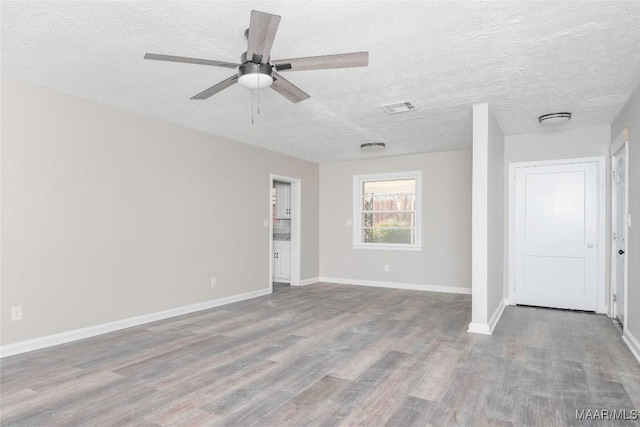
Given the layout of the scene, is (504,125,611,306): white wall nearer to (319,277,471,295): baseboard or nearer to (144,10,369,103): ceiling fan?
(319,277,471,295): baseboard

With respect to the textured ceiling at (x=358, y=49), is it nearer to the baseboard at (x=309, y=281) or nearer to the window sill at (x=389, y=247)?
the window sill at (x=389, y=247)

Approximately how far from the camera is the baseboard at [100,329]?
3.36m

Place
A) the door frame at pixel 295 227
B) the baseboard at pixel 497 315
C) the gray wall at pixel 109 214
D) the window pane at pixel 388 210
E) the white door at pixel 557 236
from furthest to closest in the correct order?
the door frame at pixel 295 227 < the window pane at pixel 388 210 < the white door at pixel 557 236 < the baseboard at pixel 497 315 < the gray wall at pixel 109 214

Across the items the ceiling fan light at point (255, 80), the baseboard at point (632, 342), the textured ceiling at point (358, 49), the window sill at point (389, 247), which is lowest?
the baseboard at point (632, 342)

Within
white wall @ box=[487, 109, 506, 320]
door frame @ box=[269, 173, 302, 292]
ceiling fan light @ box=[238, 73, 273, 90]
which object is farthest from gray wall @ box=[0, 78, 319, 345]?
white wall @ box=[487, 109, 506, 320]

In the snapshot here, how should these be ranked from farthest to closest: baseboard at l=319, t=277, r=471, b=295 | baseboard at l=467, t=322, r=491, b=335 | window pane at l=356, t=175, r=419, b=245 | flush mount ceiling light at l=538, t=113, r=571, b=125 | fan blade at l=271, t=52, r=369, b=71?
window pane at l=356, t=175, r=419, b=245, baseboard at l=319, t=277, r=471, b=295, flush mount ceiling light at l=538, t=113, r=571, b=125, baseboard at l=467, t=322, r=491, b=335, fan blade at l=271, t=52, r=369, b=71

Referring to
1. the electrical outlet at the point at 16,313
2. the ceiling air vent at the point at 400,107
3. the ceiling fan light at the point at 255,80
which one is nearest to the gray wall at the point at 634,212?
the ceiling air vent at the point at 400,107

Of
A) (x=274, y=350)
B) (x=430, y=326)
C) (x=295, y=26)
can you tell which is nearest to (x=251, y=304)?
(x=274, y=350)

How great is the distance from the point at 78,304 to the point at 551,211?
230 inches

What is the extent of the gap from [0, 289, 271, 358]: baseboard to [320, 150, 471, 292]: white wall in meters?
2.66

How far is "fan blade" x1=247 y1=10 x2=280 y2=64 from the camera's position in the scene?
6.10 ft

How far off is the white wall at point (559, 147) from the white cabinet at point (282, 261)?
3.82m

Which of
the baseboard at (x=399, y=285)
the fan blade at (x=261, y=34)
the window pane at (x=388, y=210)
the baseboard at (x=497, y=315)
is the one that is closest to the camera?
the fan blade at (x=261, y=34)
